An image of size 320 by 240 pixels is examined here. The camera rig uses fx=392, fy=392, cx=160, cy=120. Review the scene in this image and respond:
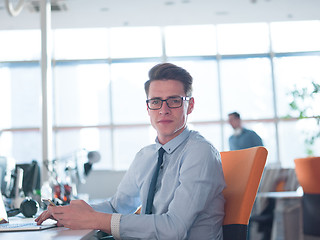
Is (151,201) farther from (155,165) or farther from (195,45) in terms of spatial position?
(195,45)

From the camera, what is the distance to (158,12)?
6.98 metres

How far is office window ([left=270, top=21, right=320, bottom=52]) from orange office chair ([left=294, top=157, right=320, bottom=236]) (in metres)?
4.98

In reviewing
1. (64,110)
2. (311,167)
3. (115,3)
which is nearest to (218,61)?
(115,3)

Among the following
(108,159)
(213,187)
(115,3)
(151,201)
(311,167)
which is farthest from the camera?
(108,159)

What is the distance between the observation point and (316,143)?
→ 7742 millimetres

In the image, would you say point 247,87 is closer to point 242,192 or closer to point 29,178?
point 29,178

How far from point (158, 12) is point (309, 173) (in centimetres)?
459

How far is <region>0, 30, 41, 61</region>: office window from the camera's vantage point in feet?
25.3

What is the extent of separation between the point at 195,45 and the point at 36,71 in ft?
10.6

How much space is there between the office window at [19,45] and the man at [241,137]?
424 cm

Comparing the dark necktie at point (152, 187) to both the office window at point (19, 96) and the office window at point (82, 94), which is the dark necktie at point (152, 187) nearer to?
the office window at point (82, 94)

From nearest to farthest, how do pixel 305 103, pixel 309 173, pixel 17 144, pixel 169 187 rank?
pixel 169 187 → pixel 309 173 → pixel 305 103 → pixel 17 144

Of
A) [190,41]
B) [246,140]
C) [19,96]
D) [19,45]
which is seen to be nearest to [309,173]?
[246,140]

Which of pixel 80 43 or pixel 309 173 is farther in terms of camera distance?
pixel 80 43
